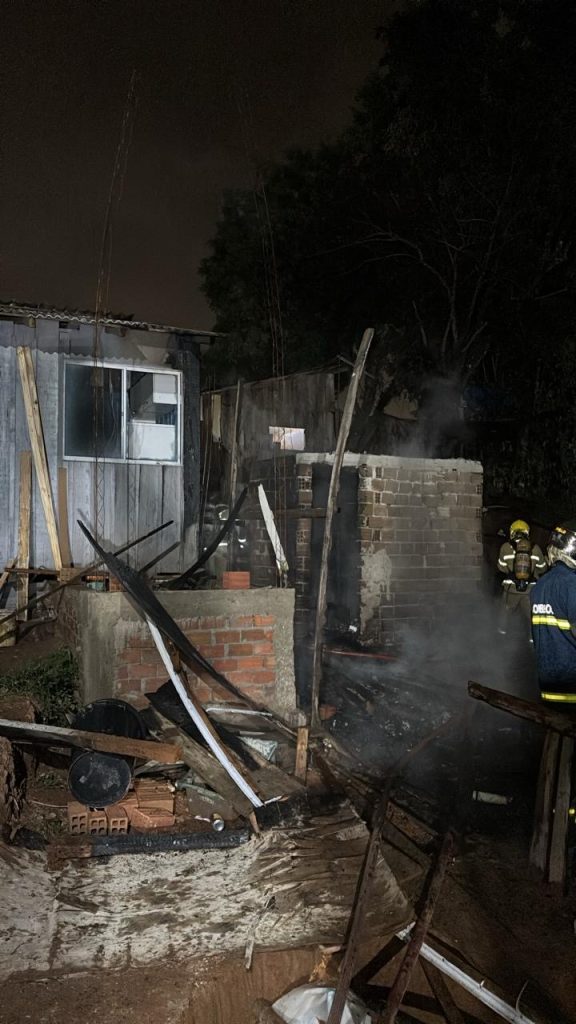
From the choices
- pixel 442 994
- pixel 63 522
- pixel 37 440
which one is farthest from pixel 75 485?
pixel 442 994

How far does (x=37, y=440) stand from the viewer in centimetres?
955

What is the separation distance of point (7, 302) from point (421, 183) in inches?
302

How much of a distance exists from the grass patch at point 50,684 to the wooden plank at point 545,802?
11.1 ft

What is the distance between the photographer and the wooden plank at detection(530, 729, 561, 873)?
379 centimetres

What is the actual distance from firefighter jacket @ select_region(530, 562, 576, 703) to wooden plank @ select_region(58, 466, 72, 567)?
6.76m

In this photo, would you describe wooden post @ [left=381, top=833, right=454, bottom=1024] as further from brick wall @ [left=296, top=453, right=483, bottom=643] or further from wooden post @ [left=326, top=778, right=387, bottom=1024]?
brick wall @ [left=296, top=453, right=483, bottom=643]

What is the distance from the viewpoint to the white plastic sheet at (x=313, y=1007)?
2.46 metres

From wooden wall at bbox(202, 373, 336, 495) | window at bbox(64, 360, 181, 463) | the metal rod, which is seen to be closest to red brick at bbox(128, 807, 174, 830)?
the metal rod

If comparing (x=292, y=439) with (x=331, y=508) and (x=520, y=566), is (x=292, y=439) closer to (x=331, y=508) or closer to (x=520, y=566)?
(x=520, y=566)

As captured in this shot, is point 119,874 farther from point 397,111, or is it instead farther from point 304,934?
point 397,111

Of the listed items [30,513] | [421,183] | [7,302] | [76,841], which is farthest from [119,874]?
[421,183]

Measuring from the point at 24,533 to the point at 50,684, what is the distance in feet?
13.1

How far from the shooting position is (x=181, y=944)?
115 inches

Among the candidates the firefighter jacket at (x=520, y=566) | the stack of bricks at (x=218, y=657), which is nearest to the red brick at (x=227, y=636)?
the stack of bricks at (x=218, y=657)
